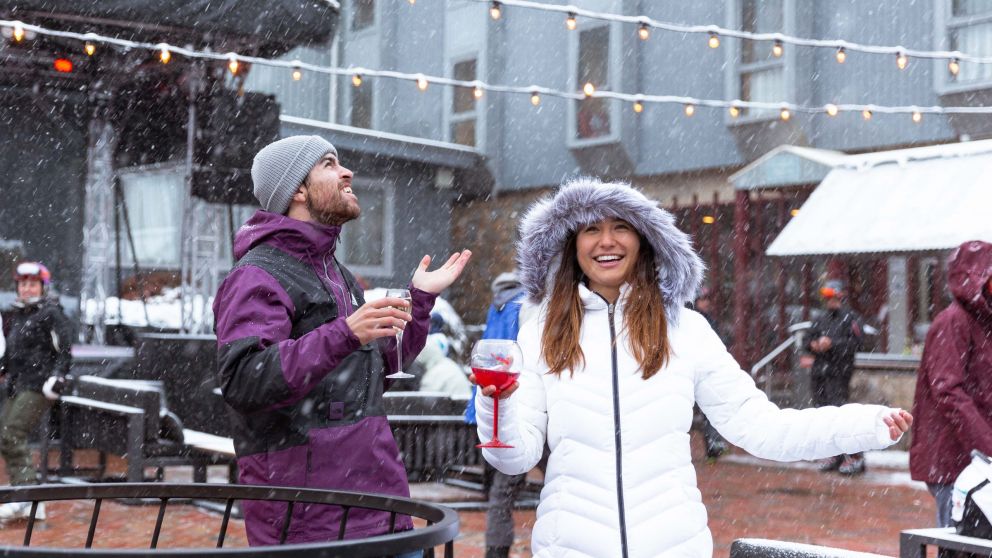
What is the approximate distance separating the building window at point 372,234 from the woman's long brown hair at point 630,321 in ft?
67.4

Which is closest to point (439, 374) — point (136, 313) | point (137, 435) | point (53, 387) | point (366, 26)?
point (137, 435)

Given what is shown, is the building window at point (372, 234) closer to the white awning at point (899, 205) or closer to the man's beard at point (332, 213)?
the white awning at point (899, 205)

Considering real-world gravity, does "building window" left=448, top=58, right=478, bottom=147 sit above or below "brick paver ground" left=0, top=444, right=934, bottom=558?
above

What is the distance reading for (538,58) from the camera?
22141 millimetres

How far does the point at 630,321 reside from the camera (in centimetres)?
307

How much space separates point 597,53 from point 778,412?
60.3 feet

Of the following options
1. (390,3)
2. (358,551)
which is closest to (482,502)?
(358,551)

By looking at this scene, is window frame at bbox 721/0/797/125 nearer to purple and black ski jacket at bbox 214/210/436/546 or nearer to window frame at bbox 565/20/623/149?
window frame at bbox 565/20/623/149

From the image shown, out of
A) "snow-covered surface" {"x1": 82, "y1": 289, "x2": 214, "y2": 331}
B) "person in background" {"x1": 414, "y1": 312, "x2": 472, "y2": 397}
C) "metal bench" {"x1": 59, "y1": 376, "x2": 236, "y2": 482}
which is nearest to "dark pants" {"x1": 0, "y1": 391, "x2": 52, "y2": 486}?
"metal bench" {"x1": 59, "y1": 376, "x2": 236, "y2": 482}

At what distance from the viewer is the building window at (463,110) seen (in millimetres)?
23609

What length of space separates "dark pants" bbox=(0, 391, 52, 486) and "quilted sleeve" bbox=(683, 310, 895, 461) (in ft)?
21.5

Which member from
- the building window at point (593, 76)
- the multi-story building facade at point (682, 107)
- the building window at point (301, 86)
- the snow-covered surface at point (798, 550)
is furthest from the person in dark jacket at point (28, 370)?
the building window at point (301, 86)

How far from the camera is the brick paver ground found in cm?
750

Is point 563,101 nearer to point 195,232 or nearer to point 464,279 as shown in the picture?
point 464,279
